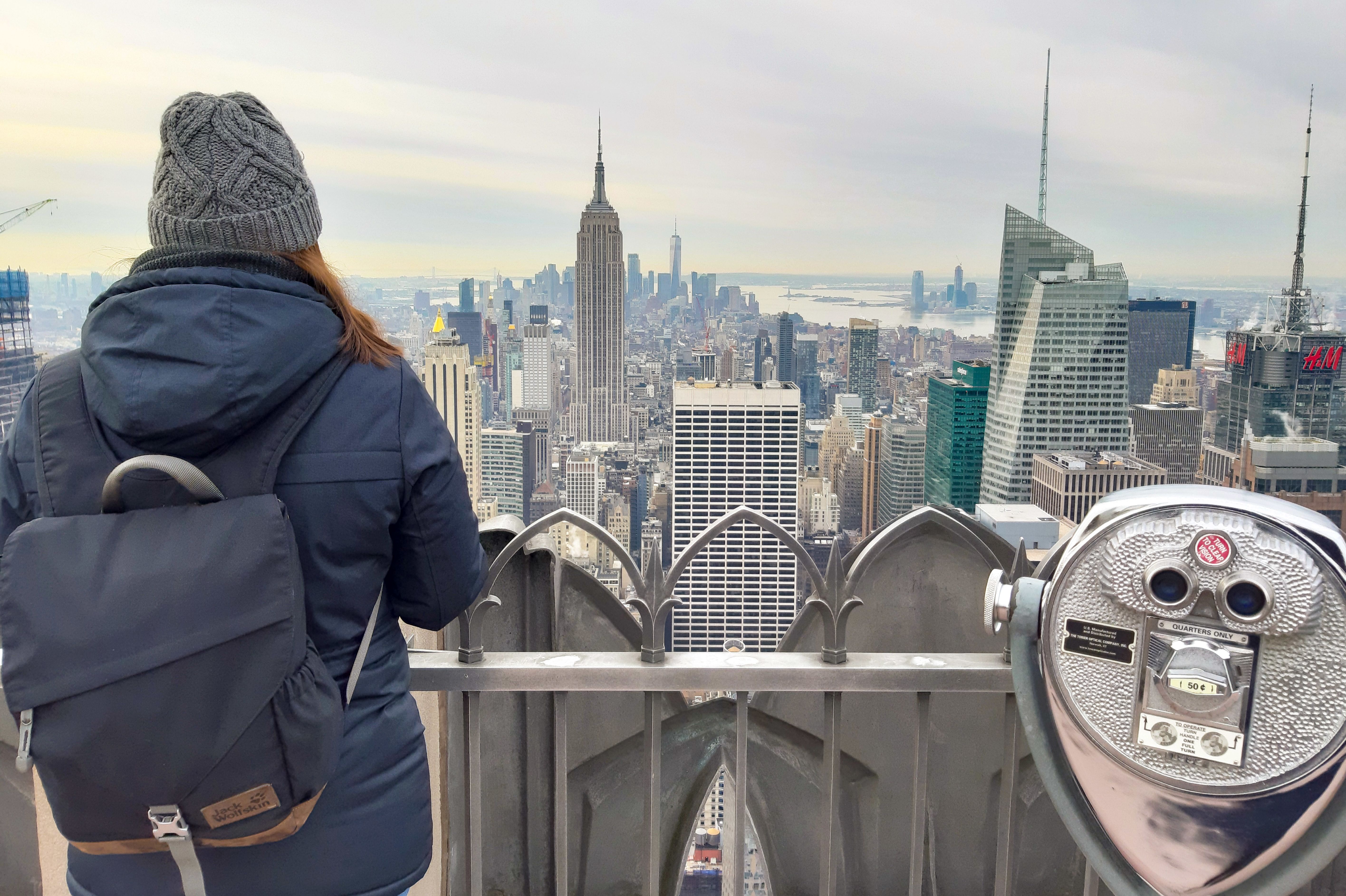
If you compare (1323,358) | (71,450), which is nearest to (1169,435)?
(1323,358)

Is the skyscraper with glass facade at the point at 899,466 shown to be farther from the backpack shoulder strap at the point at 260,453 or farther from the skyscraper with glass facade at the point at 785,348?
the backpack shoulder strap at the point at 260,453

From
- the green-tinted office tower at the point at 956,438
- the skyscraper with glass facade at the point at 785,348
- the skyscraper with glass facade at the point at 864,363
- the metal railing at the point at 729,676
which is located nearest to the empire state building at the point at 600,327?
the skyscraper with glass facade at the point at 785,348

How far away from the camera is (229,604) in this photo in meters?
0.79

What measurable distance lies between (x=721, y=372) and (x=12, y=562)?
13232mm

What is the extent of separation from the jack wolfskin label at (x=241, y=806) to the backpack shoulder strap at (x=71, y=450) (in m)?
0.29

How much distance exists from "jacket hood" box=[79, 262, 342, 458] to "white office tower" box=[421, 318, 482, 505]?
6.5 inches

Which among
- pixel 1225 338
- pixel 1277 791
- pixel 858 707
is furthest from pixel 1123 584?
pixel 1225 338

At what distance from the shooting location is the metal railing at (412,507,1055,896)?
1.21m

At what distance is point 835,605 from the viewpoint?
1212 millimetres

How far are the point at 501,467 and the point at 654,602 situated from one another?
9.44 meters

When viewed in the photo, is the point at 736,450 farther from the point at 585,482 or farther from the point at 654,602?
the point at 654,602

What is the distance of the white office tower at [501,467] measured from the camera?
1027 centimetres

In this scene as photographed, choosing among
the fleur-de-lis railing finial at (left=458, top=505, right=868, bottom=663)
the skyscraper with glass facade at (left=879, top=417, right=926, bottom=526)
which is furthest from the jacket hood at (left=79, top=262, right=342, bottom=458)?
the skyscraper with glass facade at (left=879, top=417, right=926, bottom=526)

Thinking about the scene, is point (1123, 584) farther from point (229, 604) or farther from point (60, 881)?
point (60, 881)
